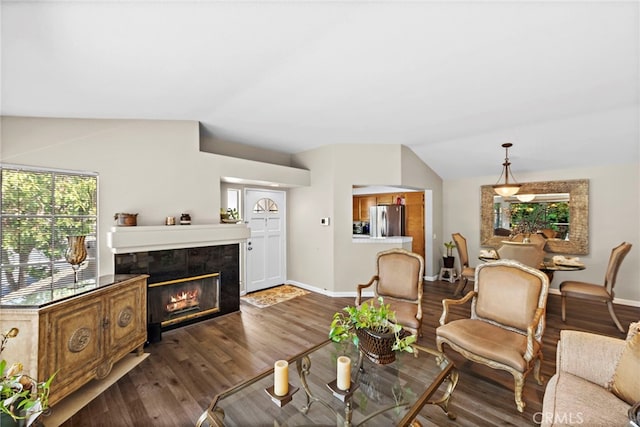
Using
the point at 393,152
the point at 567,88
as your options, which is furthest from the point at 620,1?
the point at 393,152

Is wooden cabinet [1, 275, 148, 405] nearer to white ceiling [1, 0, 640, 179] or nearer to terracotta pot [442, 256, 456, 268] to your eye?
white ceiling [1, 0, 640, 179]

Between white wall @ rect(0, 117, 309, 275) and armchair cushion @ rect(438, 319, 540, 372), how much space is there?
325 cm

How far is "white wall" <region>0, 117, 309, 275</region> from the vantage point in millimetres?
2699

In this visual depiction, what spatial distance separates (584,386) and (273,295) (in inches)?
158

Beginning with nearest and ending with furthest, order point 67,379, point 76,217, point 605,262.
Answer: point 67,379
point 76,217
point 605,262

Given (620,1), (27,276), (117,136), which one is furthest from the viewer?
(117,136)

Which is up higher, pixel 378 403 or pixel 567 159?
pixel 567 159

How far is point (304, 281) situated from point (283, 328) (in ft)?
→ 5.98

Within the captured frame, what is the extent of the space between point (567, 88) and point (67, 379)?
510 centimetres

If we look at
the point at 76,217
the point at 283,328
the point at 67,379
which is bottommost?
the point at 283,328

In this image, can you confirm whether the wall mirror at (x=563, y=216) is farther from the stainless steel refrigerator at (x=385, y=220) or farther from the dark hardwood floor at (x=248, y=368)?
the stainless steel refrigerator at (x=385, y=220)

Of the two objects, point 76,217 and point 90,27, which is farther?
point 76,217

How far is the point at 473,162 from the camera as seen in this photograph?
17.0 ft

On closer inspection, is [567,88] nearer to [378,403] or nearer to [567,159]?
[567,159]
